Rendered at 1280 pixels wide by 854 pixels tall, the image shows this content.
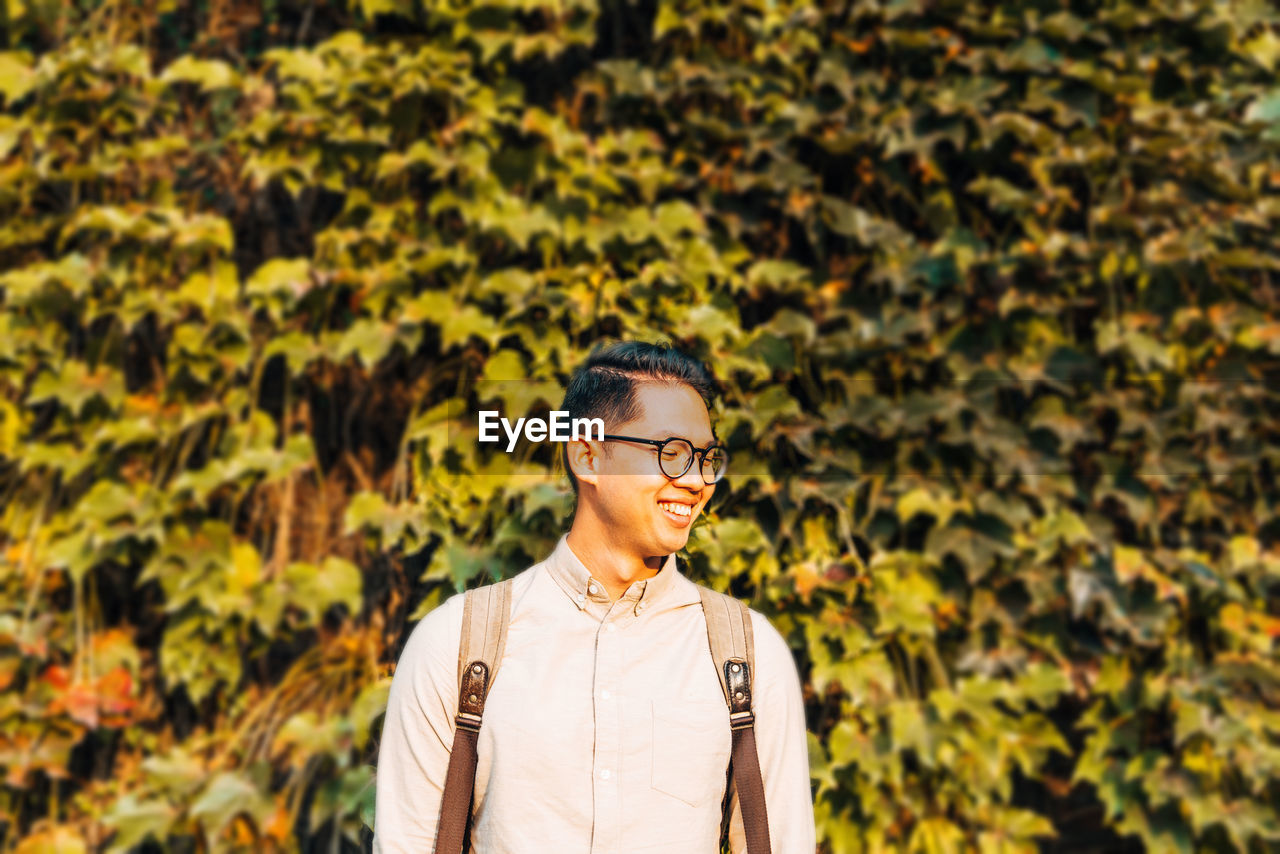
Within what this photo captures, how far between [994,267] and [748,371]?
84cm

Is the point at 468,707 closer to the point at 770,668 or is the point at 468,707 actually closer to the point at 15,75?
the point at 770,668

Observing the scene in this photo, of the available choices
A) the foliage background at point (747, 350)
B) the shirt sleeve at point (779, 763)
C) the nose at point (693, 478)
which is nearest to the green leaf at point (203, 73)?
the foliage background at point (747, 350)

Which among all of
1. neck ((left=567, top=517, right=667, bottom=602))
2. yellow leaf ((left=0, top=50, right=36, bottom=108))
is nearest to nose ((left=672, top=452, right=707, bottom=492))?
neck ((left=567, top=517, right=667, bottom=602))

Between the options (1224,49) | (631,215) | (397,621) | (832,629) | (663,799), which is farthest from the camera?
(1224,49)

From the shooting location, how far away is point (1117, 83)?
2.86 meters

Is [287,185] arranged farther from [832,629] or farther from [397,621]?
[832,629]

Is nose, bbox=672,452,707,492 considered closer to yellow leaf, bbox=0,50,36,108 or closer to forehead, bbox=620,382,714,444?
forehead, bbox=620,382,714,444

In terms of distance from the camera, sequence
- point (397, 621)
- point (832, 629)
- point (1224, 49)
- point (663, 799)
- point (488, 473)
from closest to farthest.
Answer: point (663, 799)
point (397, 621)
point (488, 473)
point (832, 629)
point (1224, 49)

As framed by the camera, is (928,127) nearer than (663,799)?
No

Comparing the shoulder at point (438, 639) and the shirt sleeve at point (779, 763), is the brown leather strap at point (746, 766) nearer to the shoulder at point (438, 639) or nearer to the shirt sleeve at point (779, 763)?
the shirt sleeve at point (779, 763)

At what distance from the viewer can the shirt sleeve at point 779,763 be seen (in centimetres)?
132

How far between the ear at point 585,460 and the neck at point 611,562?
0.22 ft

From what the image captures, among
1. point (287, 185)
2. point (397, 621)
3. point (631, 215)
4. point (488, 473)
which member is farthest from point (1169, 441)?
point (287, 185)

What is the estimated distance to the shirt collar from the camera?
4.39 feet
